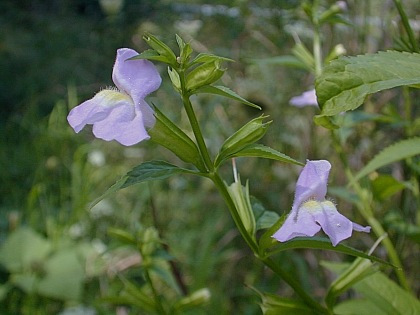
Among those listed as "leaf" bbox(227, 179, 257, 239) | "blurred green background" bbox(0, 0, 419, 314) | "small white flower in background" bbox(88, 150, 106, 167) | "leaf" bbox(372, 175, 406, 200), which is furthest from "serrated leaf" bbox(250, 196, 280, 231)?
"small white flower in background" bbox(88, 150, 106, 167)

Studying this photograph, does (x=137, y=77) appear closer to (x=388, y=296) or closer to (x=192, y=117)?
(x=192, y=117)

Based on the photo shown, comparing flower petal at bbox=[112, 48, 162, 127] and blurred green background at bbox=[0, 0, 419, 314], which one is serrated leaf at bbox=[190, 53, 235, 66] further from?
blurred green background at bbox=[0, 0, 419, 314]

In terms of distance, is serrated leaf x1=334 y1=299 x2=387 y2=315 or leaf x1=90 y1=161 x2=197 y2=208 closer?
leaf x1=90 y1=161 x2=197 y2=208

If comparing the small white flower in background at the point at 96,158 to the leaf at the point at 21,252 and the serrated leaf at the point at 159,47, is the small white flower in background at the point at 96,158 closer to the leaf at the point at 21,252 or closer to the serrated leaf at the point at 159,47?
the leaf at the point at 21,252

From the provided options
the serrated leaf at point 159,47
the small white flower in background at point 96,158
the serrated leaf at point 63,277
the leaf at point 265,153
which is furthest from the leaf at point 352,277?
the small white flower in background at point 96,158

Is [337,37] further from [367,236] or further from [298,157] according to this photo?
[367,236]

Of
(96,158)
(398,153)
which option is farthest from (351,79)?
(96,158)

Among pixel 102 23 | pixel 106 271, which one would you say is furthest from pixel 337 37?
pixel 102 23
